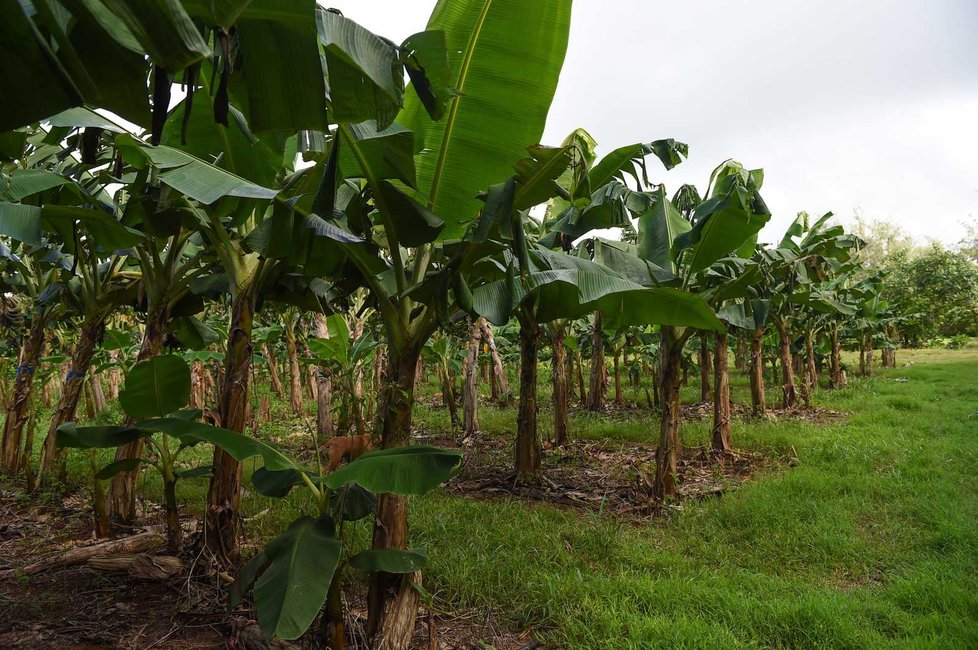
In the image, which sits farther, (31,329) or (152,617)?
(31,329)

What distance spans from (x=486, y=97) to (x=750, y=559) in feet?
12.9

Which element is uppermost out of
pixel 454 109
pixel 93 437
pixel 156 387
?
pixel 454 109

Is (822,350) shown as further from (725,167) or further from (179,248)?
(179,248)

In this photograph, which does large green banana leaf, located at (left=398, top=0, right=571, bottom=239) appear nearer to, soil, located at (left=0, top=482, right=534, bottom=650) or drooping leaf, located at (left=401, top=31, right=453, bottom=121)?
drooping leaf, located at (left=401, top=31, right=453, bottom=121)

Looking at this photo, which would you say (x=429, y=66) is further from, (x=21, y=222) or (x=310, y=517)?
(x=21, y=222)

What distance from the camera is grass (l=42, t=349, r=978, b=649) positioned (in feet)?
11.0

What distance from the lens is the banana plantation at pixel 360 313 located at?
5.80 ft

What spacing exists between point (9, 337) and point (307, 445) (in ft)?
29.5

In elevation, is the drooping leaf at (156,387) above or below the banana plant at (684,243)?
below

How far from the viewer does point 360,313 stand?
4.59 m

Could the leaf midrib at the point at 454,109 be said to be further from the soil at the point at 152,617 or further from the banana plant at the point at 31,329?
the banana plant at the point at 31,329

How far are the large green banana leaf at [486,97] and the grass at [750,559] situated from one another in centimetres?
248

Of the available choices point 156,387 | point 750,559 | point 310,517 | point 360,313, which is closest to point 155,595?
point 156,387

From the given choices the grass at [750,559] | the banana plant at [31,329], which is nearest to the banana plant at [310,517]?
the grass at [750,559]
